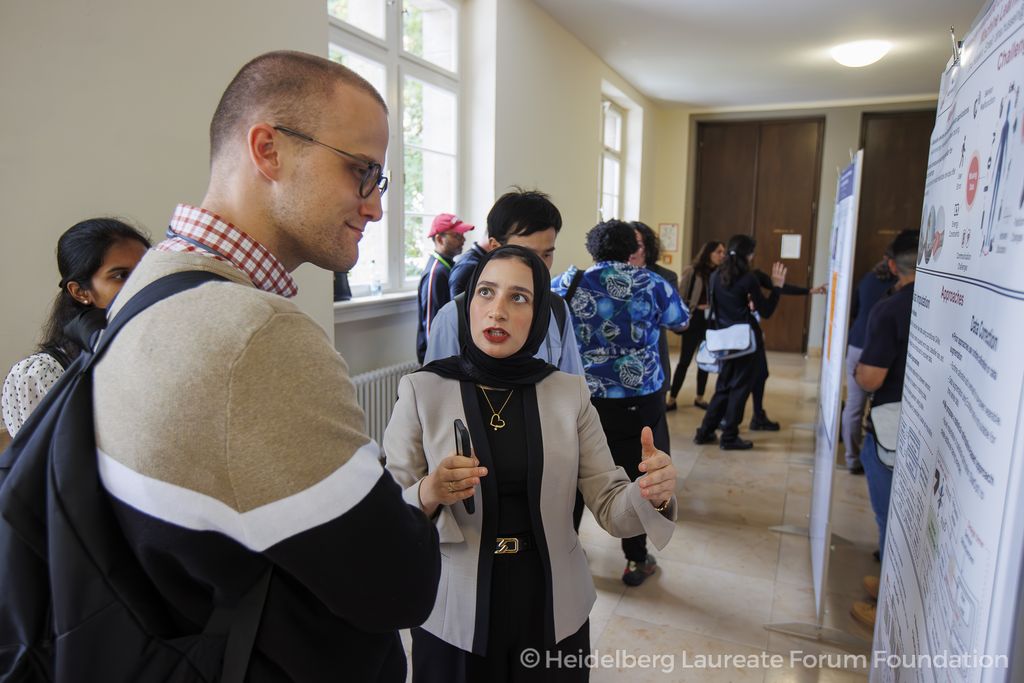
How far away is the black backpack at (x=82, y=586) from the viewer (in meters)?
0.69

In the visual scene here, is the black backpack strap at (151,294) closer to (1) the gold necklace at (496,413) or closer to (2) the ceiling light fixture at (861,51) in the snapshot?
(1) the gold necklace at (496,413)

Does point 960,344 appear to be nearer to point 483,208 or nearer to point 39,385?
point 39,385

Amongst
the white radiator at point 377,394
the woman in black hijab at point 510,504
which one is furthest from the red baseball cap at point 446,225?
the woman in black hijab at point 510,504

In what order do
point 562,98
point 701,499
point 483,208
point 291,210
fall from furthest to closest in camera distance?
point 562,98 → point 483,208 → point 701,499 → point 291,210

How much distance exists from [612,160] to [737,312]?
4380 mm

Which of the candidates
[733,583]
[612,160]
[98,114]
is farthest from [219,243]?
[612,160]

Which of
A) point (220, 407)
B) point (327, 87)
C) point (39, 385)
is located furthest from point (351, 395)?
point (39, 385)

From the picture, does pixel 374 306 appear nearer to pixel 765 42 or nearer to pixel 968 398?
pixel 968 398

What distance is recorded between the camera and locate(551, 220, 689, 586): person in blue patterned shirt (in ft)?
8.97

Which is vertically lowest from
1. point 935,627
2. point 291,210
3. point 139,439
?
point 935,627

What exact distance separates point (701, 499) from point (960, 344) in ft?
10.0

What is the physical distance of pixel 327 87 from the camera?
865 millimetres

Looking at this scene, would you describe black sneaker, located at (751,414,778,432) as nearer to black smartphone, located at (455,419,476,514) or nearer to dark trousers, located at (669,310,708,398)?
dark trousers, located at (669,310,708,398)

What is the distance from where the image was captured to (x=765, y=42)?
20.5ft
